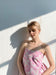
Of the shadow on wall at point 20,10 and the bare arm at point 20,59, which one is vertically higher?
the shadow on wall at point 20,10

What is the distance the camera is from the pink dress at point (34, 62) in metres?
1.58

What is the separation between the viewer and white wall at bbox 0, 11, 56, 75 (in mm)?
1650

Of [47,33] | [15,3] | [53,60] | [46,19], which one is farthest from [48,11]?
[53,60]

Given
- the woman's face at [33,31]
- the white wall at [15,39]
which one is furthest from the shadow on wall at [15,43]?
the woman's face at [33,31]

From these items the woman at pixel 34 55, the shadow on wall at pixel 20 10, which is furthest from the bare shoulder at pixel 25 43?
the shadow on wall at pixel 20 10

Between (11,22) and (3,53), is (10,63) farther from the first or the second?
(11,22)

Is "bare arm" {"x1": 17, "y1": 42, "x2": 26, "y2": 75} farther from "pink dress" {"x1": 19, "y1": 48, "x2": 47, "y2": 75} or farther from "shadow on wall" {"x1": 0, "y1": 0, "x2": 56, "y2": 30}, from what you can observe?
"shadow on wall" {"x1": 0, "y1": 0, "x2": 56, "y2": 30}

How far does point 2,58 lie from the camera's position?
1664 mm

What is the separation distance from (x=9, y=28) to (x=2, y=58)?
281mm

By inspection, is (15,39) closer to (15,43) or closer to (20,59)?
(15,43)

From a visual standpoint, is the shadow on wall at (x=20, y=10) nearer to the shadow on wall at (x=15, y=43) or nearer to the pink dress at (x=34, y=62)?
the shadow on wall at (x=15, y=43)

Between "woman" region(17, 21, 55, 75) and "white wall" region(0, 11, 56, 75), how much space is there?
0.07 m

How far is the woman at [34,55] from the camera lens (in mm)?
1580

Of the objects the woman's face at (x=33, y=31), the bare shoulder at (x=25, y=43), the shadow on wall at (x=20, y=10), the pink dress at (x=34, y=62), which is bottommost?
the pink dress at (x=34, y=62)
